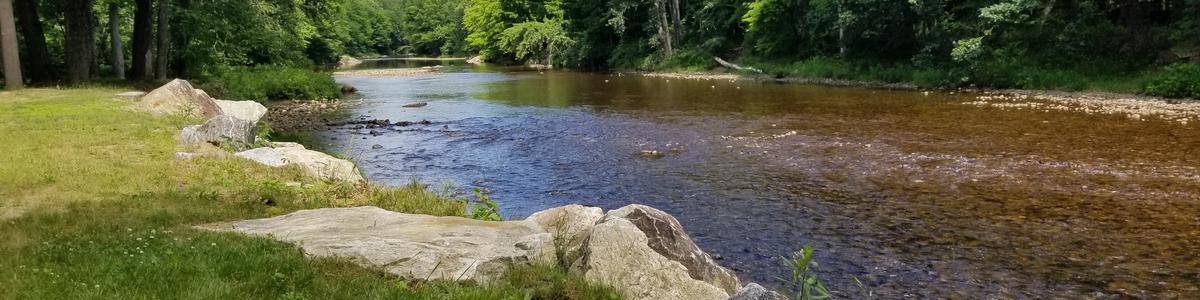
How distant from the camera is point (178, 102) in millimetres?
17125

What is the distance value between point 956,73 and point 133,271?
28352 millimetres

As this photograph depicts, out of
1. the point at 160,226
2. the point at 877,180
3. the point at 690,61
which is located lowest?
the point at 877,180

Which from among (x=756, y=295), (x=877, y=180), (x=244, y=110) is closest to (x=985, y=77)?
(x=877, y=180)

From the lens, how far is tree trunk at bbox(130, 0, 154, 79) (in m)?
26.0

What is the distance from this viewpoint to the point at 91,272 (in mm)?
5328

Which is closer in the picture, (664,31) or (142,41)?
(142,41)

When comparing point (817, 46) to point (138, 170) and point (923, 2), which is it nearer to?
point (923, 2)

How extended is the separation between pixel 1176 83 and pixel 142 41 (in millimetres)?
30971

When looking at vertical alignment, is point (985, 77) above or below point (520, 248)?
above

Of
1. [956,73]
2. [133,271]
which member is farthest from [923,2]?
[133,271]

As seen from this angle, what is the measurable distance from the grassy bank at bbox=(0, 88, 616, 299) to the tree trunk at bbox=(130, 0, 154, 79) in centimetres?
1437

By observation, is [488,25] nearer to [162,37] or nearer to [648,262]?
[162,37]

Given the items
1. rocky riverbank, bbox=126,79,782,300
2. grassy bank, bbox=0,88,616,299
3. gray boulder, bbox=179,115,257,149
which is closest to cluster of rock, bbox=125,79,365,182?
gray boulder, bbox=179,115,257,149

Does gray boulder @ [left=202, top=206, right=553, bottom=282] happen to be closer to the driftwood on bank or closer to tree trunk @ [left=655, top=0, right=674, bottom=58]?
the driftwood on bank
